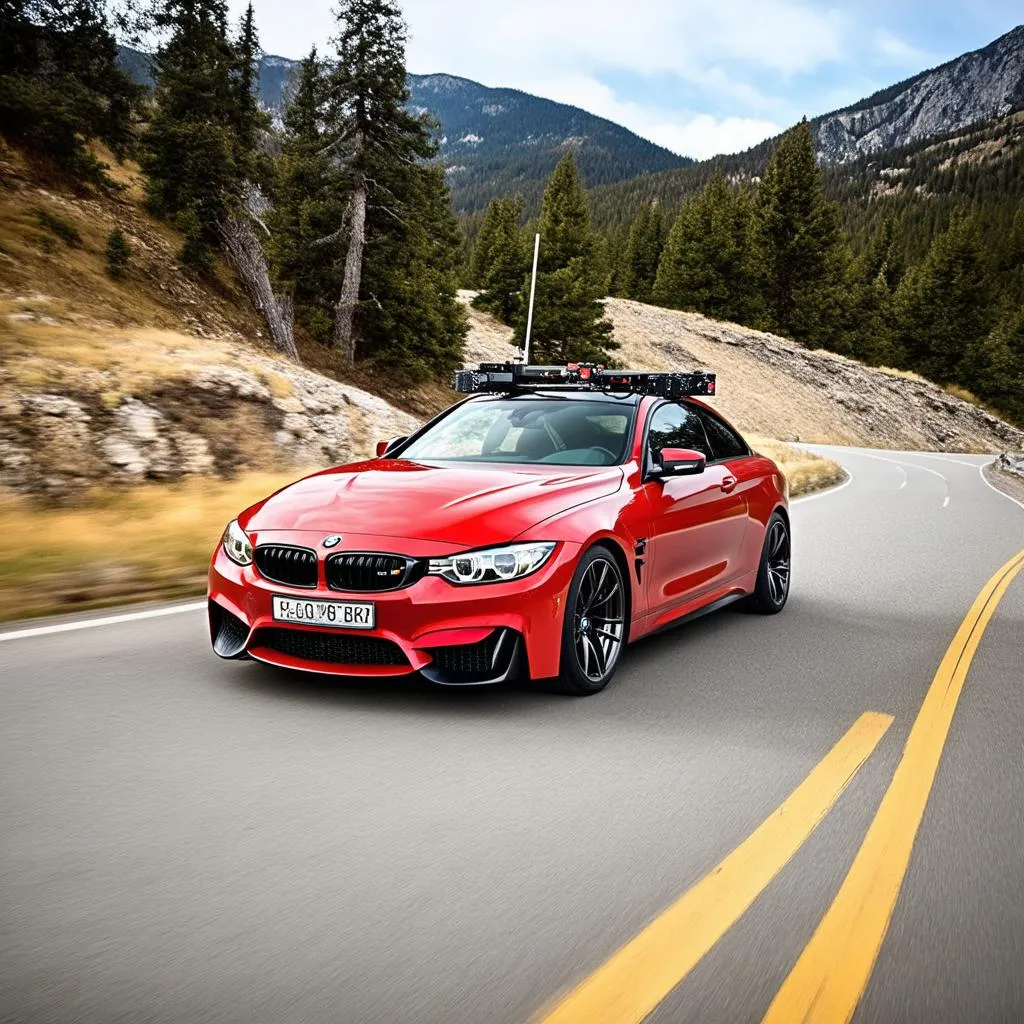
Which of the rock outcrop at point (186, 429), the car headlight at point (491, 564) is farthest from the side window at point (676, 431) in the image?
the rock outcrop at point (186, 429)

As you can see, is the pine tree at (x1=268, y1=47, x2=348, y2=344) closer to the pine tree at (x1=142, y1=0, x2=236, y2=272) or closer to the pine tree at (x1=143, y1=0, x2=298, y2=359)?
the pine tree at (x1=143, y1=0, x2=298, y2=359)

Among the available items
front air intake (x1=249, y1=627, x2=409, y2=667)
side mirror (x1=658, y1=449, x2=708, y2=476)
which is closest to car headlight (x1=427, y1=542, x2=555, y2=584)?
front air intake (x1=249, y1=627, x2=409, y2=667)

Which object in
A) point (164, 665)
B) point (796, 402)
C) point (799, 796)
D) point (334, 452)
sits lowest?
point (796, 402)

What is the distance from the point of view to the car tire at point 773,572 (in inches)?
312

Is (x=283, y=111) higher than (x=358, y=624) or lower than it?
higher

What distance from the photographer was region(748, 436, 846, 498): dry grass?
2276 centimetres

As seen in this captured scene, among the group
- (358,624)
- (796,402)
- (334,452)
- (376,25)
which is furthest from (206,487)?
(796,402)

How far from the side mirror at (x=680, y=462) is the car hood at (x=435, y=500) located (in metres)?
0.33

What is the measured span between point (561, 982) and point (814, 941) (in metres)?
0.75

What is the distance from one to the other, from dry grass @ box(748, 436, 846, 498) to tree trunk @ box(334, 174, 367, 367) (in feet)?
39.9

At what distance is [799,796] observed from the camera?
4.09 meters

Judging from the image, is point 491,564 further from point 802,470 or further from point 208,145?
point 208,145

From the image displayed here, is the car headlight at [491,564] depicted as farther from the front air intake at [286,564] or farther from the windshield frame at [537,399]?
the windshield frame at [537,399]

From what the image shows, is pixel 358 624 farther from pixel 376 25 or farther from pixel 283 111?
pixel 283 111
